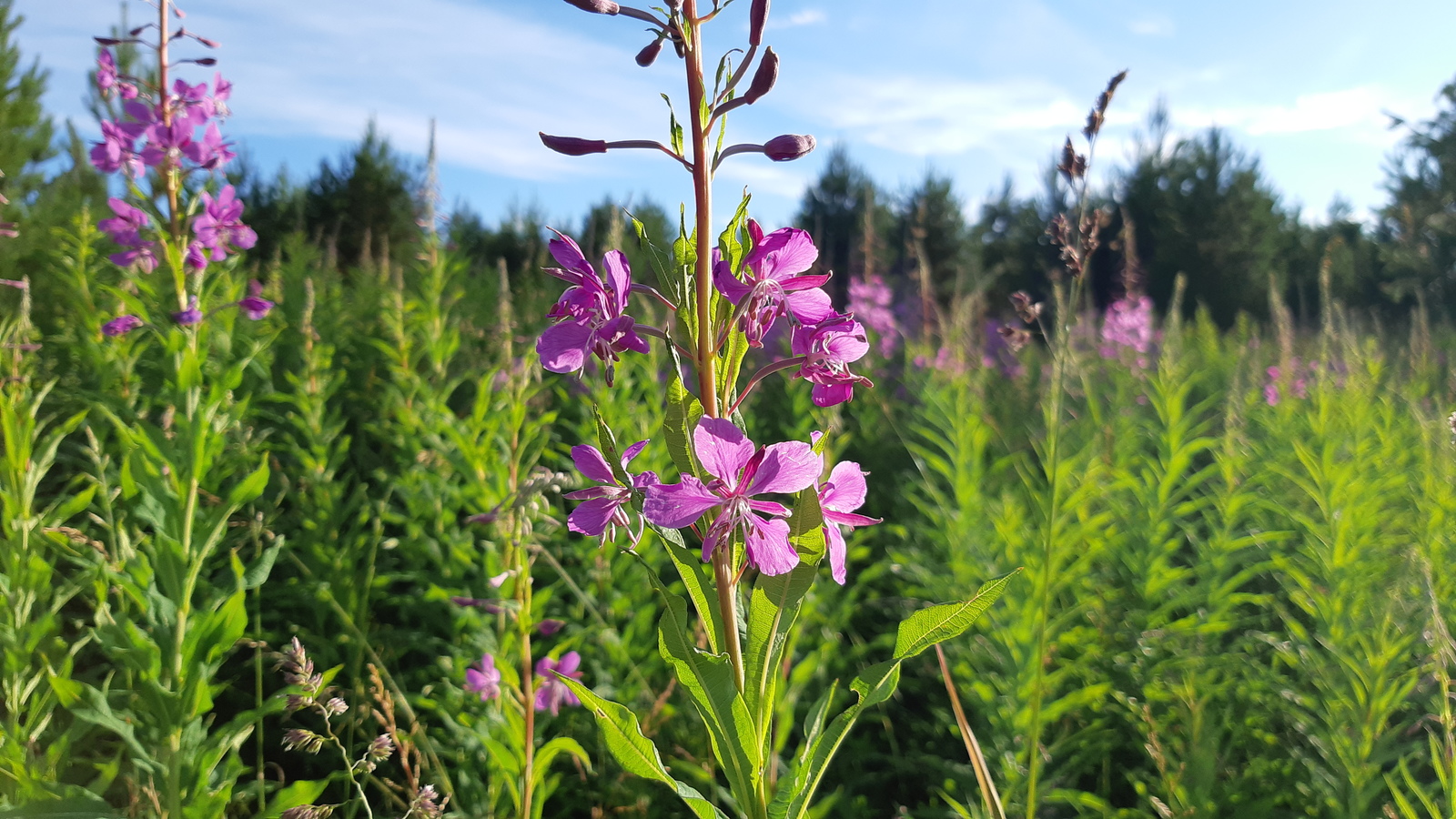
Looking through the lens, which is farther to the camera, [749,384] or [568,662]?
[568,662]

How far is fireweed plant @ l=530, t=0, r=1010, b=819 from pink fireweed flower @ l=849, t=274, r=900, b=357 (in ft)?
21.6

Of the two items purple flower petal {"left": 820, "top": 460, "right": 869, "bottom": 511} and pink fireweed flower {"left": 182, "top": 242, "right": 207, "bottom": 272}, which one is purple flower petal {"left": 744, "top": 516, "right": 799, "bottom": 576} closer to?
purple flower petal {"left": 820, "top": 460, "right": 869, "bottom": 511}

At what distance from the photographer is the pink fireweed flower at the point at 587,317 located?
988mm

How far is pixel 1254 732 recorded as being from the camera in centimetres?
270

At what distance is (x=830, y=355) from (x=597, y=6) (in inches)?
20.9

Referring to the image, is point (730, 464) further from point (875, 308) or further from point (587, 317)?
point (875, 308)

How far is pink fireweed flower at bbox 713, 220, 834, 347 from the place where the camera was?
0.94m

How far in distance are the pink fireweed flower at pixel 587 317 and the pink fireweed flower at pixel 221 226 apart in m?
1.96

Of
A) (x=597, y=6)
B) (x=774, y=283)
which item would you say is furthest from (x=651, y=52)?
(x=774, y=283)

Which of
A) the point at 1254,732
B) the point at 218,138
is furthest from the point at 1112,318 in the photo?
the point at 218,138

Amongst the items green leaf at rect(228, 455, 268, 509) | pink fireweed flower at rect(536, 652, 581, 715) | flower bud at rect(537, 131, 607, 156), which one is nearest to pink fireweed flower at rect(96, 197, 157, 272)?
green leaf at rect(228, 455, 268, 509)

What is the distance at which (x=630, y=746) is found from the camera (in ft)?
3.26

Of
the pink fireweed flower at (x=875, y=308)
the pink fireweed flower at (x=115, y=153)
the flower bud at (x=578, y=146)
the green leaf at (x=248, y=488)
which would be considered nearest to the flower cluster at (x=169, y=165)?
the pink fireweed flower at (x=115, y=153)

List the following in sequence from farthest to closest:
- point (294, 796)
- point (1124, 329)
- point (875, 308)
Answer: point (875, 308), point (1124, 329), point (294, 796)
